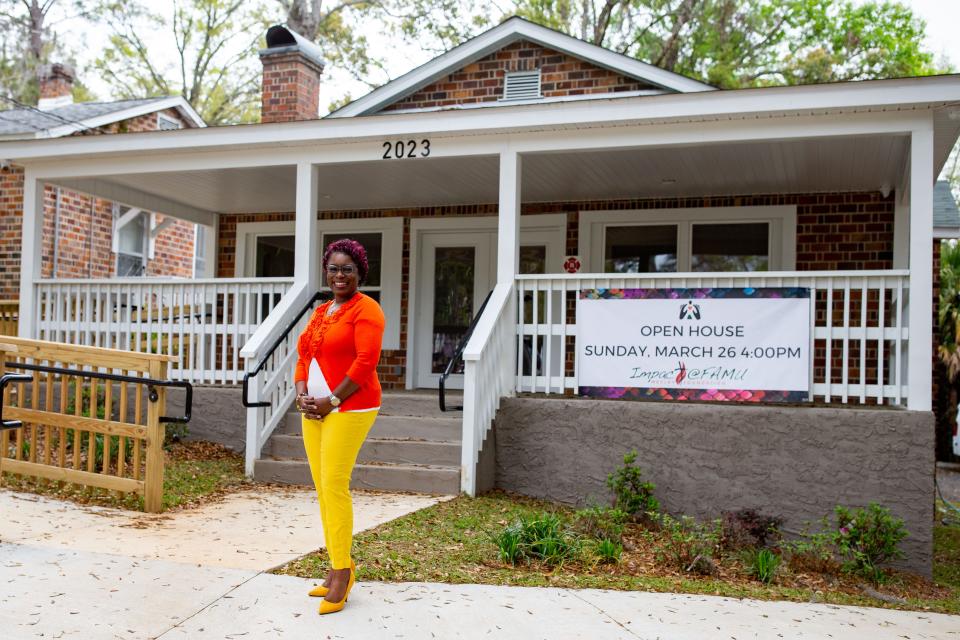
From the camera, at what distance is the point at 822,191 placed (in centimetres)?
1019

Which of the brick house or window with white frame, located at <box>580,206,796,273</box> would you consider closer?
the brick house

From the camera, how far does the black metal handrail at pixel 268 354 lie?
7.59 metres

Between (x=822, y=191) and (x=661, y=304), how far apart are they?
11.8 feet

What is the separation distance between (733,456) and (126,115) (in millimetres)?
12925

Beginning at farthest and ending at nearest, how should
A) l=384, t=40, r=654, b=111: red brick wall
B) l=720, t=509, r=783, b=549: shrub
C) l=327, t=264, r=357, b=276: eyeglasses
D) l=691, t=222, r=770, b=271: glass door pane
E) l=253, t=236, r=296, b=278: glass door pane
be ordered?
1. l=253, t=236, r=296, b=278: glass door pane
2. l=384, t=40, r=654, b=111: red brick wall
3. l=691, t=222, r=770, b=271: glass door pane
4. l=720, t=509, r=783, b=549: shrub
5. l=327, t=264, r=357, b=276: eyeglasses

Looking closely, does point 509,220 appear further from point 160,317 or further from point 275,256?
point 275,256

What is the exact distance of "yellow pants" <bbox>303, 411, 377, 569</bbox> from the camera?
420 centimetres

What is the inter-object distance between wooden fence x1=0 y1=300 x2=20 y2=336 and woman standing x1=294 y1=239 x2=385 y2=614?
29.1 feet

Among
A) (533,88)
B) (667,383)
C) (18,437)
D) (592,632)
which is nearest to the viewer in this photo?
(592,632)

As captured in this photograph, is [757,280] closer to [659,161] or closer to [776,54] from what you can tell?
[659,161]

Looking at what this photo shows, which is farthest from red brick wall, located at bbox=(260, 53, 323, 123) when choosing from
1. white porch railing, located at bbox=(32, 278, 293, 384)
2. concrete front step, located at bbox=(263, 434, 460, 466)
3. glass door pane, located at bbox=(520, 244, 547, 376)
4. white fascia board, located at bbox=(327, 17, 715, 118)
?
concrete front step, located at bbox=(263, 434, 460, 466)

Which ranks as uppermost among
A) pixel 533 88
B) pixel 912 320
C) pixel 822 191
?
pixel 533 88

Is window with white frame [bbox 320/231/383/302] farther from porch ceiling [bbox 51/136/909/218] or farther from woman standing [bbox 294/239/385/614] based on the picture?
woman standing [bbox 294/239/385/614]

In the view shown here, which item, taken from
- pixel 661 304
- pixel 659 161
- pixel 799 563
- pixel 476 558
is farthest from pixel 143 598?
pixel 659 161
